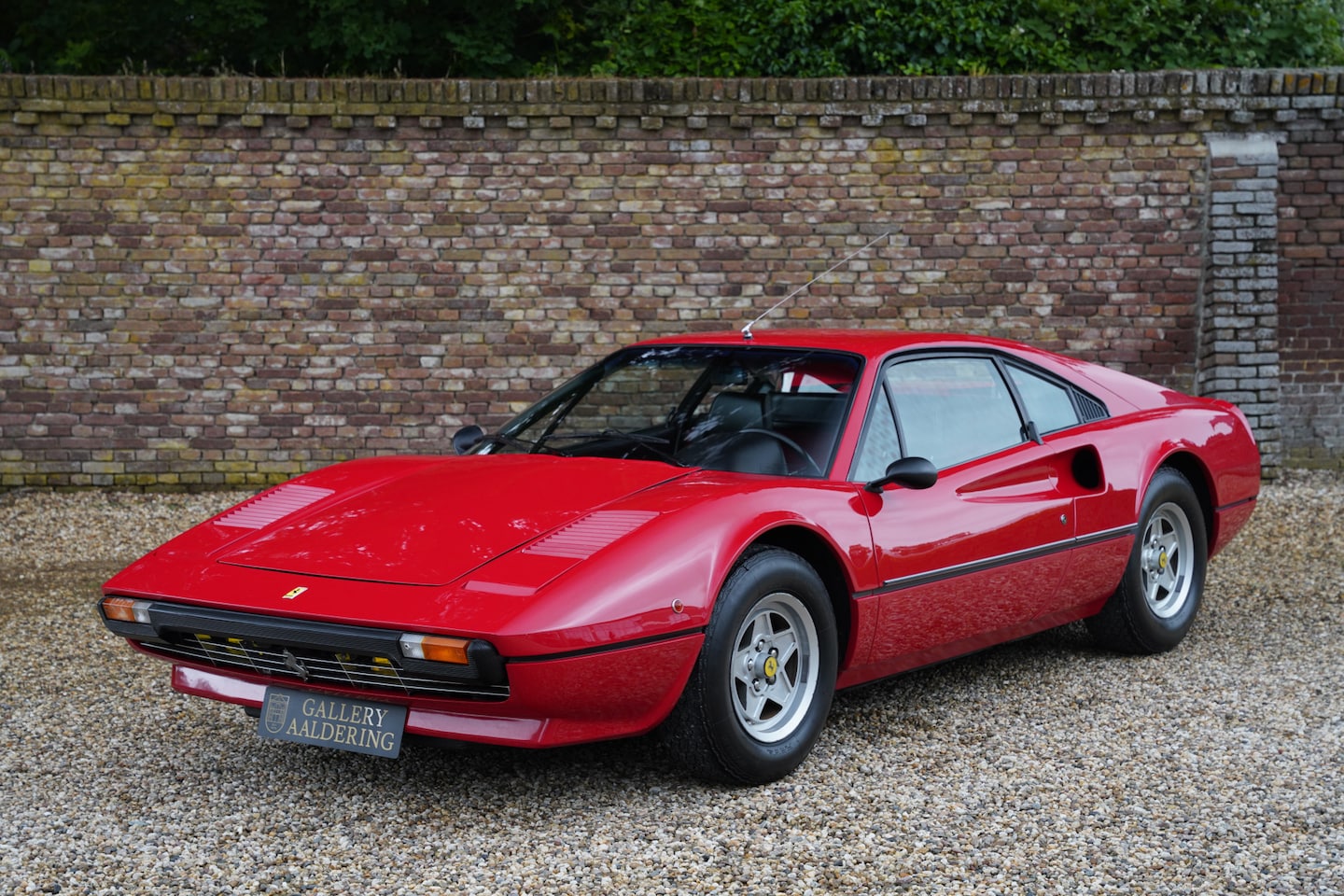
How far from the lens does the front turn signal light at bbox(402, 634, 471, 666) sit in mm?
3205

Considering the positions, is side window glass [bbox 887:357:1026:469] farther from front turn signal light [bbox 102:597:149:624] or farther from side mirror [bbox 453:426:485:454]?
front turn signal light [bbox 102:597:149:624]

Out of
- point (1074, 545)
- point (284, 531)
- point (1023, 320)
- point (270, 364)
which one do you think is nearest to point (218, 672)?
point (284, 531)

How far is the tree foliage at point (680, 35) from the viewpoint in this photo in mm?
11172

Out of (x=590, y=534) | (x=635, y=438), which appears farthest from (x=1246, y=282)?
(x=590, y=534)

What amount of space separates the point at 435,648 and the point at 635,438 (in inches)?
55.5

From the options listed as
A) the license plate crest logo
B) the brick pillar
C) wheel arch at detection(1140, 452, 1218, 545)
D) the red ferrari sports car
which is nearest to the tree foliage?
the brick pillar

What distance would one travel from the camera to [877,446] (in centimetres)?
430

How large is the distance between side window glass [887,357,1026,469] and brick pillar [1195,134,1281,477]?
5447mm

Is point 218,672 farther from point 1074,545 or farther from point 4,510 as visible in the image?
point 4,510

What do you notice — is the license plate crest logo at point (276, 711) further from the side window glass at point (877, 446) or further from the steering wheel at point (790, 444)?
the side window glass at point (877, 446)

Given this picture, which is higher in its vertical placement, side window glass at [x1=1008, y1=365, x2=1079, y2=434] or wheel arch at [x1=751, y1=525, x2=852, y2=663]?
side window glass at [x1=1008, y1=365, x2=1079, y2=434]

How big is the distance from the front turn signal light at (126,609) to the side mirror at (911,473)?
2.19 metres

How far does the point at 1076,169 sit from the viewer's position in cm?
962

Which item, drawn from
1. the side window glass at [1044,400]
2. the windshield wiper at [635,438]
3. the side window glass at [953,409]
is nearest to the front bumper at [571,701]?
the windshield wiper at [635,438]
